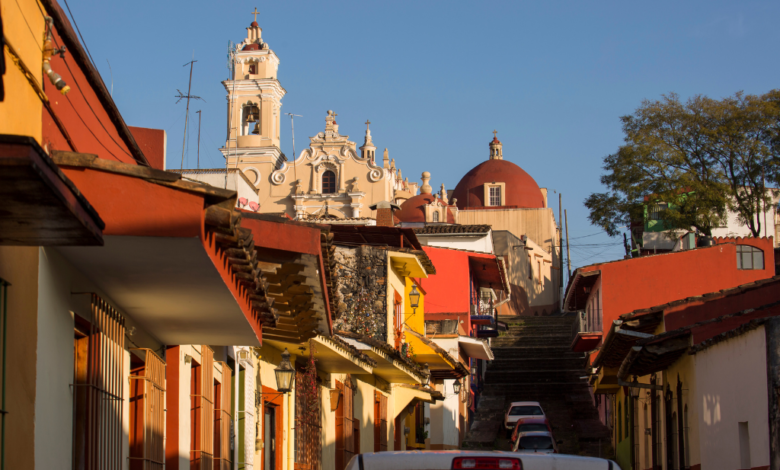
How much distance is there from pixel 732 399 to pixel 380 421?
33.7 feet

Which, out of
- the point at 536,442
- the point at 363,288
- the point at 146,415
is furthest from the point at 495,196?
the point at 146,415

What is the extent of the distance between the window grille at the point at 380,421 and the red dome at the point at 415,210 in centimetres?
3853

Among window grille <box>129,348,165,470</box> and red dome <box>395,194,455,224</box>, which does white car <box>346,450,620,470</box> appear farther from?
red dome <box>395,194,455,224</box>

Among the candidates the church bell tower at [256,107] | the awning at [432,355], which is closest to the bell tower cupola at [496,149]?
the church bell tower at [256,107]

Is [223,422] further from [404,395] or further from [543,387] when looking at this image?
[543,387]

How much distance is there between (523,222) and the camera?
7044 cm

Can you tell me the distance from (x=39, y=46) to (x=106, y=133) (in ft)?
8.27

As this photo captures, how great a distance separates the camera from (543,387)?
1716 inches

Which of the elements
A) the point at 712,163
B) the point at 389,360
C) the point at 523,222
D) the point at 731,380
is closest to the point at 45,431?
the point at 731,380

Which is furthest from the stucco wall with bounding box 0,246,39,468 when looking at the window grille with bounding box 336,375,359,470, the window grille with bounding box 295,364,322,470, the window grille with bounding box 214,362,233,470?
the window grille with bounding box 336,375,359,470

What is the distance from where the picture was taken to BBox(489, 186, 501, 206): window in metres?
72.0

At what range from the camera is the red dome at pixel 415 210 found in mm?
61438

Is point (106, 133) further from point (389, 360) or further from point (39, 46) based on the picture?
point (389, 360)

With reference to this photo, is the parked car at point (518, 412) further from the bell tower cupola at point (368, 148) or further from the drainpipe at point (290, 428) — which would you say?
the bell tower cupola at point (368, 148)
